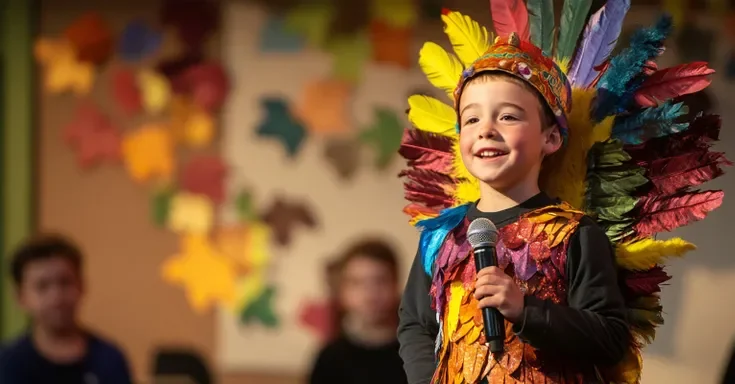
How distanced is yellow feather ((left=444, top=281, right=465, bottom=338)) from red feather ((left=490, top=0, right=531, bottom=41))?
425 millimetres

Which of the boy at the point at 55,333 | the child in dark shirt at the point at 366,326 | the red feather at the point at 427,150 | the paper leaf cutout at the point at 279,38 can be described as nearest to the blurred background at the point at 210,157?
the paper leaf cutout at the point at 279,38

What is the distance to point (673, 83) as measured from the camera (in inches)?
59.1

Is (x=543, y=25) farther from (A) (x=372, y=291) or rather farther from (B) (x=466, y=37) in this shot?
(A) (x=372, y=291)

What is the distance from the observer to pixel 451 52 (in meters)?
1.62

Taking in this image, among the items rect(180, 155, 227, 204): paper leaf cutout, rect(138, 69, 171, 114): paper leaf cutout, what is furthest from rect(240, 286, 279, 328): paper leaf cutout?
rect(138, 69, 171, 114): paper leaf cutout

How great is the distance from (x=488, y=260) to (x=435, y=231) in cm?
21

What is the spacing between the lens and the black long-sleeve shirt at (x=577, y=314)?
50.4 inches

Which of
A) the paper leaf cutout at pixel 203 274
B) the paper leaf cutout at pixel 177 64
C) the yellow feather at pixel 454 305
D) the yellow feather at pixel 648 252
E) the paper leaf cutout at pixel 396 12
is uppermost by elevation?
the paper leaf cutout at pixel 396 12

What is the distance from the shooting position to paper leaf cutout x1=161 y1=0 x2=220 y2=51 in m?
3.75

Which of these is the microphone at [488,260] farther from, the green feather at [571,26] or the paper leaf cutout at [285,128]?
the paper leaf cutout at [285,128]

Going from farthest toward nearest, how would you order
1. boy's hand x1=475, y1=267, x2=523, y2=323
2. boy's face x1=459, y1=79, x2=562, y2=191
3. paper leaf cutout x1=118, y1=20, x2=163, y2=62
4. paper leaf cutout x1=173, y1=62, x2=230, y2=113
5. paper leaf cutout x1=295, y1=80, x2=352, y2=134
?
paper leaf cutout x1=118, y1=20, x2=163, y2=62, paper leaf cutout x1=173, y1=62, x2=230, y2=113, paper leaf cutout x1=295, y1=80, x2=352, y2=134, boy's face x1=459, y1=79, x2=562, y2=191, boy's hand x1=475, y1=267, x2=523, y2=323

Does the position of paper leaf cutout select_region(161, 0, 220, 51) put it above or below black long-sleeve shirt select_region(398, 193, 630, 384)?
above

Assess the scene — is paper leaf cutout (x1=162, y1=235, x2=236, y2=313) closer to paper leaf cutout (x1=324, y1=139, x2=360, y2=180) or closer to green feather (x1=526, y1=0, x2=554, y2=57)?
paper leaf cutout (x1=324, y1=139, x2=360, y2=180)

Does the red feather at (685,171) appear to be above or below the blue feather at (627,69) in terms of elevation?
below
